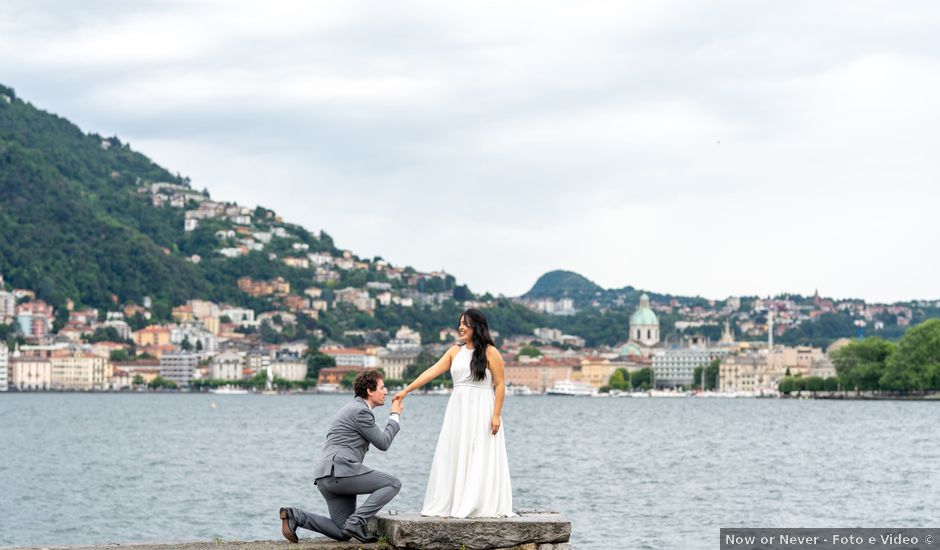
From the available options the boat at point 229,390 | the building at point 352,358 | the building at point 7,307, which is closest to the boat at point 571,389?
the building at point 352,358

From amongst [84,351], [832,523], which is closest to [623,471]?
[832,523]

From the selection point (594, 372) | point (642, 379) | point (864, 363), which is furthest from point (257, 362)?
point (864, 363)

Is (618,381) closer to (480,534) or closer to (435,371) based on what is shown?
(435,371)

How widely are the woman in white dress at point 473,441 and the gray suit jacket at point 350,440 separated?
13.4 inches

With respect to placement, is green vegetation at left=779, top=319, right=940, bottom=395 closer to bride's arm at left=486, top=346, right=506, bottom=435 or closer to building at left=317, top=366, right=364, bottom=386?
building at left=317, top=366, right=364, bottom=386

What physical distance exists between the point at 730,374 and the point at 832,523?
452 ft

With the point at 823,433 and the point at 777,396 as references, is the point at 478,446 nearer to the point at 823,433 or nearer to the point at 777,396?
the point at 823,433

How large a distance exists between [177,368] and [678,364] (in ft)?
178

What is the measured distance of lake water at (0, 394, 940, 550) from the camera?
25188 mm

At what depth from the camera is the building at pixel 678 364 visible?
575 feet

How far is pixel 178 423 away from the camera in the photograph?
233 ft

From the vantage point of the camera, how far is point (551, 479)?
34.3 metres

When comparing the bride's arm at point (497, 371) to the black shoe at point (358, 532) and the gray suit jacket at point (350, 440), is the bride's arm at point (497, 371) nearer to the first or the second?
the gray suit jacket at point (350, 440)

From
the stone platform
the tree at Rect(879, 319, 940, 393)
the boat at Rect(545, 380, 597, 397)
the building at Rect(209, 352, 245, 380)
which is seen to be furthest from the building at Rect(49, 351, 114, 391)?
the stone platform
